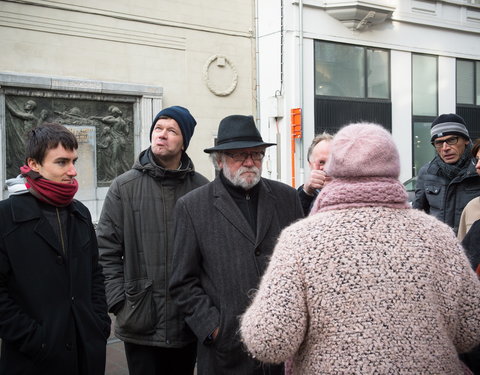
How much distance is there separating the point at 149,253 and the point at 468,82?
60.5ft

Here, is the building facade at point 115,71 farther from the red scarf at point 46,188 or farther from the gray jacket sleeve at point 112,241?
the red scarf at point 46,188

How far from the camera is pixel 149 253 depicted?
10.7ft

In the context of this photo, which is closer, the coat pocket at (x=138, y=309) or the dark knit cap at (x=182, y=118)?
the coat pocket at (x=138, y=309)

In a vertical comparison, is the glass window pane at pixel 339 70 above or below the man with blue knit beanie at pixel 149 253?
above

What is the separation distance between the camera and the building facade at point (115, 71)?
11297 mm

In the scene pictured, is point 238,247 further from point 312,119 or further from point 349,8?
point 349,8

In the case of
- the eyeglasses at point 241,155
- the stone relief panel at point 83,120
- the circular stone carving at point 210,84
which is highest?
the circular stone carving at point 210,84

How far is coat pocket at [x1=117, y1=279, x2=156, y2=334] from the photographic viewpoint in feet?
10.2

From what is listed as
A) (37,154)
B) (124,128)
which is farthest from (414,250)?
(124,128)

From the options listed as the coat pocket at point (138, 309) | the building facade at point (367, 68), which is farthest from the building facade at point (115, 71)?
the coat pocket at point (138, 309)

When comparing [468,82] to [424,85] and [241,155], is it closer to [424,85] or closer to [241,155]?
[424,85]

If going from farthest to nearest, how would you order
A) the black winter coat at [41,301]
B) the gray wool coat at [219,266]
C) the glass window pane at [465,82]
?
the glass window pane at [465,82], the gray wool coat at [219,266], the black winter coat at [41,301]

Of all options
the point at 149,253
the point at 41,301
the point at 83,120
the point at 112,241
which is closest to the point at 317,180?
the point at 149,253

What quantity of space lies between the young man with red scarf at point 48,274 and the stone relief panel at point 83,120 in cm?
872
